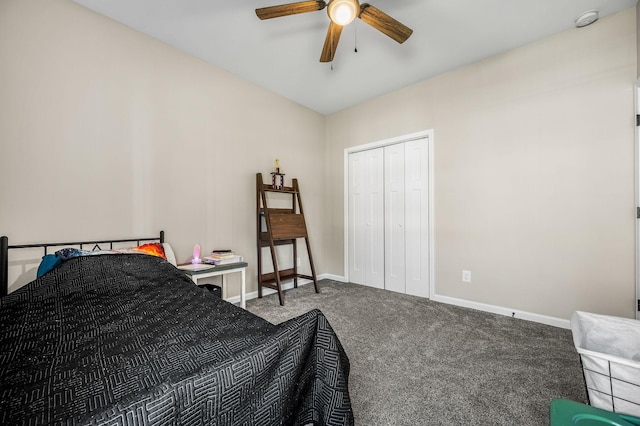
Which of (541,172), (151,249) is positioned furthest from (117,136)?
(541,172)

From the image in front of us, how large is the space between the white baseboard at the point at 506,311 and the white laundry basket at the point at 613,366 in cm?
126

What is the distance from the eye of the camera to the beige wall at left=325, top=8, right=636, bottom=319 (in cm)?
215

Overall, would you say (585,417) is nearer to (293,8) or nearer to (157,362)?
(157,362)

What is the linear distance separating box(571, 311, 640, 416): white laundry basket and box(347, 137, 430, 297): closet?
6.17 feet

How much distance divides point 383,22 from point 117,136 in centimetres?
228

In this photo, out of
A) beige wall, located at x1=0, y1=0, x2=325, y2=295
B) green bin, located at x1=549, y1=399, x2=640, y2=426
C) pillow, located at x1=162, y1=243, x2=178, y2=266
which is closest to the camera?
green bin, located at x1=549, y1=399, x2=640, y2=426

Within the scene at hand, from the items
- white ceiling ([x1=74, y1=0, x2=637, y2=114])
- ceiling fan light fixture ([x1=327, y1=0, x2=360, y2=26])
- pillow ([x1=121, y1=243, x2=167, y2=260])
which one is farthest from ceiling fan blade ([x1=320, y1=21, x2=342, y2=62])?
pillow ([x1=121, y1=243, x2=167, y2=260])

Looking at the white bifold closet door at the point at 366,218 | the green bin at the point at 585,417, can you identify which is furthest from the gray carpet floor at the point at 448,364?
the white bifold closet door at the point at 366,218

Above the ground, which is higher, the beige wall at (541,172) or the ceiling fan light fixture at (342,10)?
the ceiling fan light fixture at (342,10)

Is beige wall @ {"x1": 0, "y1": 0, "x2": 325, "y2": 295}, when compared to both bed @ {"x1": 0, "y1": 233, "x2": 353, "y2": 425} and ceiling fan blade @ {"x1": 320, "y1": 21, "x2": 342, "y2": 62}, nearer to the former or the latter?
bed @ {"x1": 0, "y1": 233, "x2": 353, "y2": 425}

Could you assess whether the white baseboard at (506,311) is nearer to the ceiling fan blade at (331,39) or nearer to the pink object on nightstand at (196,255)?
the pink object on nightstand at (196,255)

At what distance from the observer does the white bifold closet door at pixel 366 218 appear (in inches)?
145

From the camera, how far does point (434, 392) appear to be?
150 centimetres

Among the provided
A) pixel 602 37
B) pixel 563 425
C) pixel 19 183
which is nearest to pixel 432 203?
pixel 602 37
